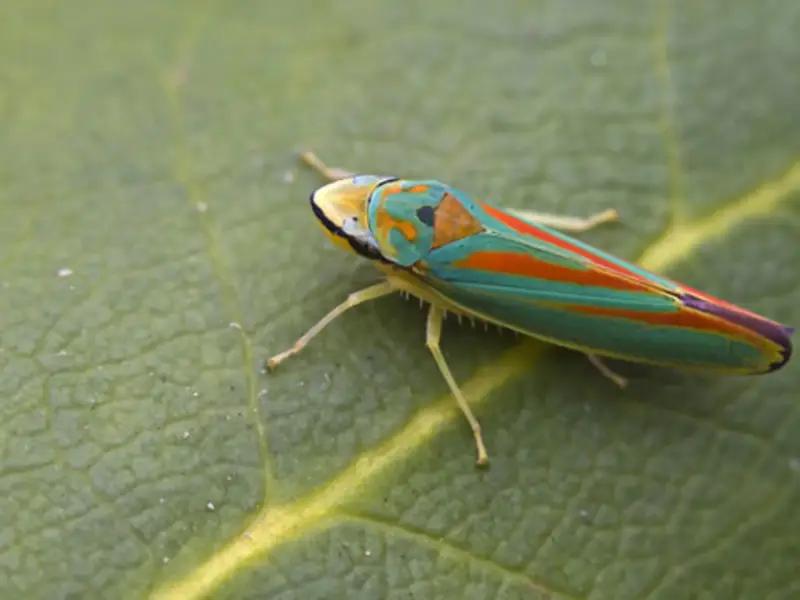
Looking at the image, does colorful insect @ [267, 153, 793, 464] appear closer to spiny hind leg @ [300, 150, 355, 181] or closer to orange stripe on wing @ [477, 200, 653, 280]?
orange stripe on wing @ [477, 200, 653, 280]

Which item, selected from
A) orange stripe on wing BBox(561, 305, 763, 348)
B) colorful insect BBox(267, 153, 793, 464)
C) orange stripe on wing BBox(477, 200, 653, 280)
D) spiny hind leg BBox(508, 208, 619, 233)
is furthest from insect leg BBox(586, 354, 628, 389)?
spiny hind leg BBox(508, 208, 619, 233)

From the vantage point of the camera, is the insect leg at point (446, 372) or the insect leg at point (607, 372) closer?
the insect leg at point (446, 372)

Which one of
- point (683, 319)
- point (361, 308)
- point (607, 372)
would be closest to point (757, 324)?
point (683, 319)

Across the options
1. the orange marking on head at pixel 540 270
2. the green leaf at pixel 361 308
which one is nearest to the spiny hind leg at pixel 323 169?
the green leaf at pixel 361 308

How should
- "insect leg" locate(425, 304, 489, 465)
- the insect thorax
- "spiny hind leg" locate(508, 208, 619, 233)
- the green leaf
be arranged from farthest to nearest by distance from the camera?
"spiny hind leg" locate(508, 208, 619, 233) < the insect thorax < "insect leg" locate(425, 304, 489, 465) < the green leaf

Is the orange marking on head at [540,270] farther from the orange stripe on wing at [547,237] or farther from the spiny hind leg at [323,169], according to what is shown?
the spiny hind leg at [323,169]

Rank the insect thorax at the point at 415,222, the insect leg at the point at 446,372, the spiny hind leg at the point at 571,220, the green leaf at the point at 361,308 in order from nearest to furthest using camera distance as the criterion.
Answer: the green leaf at the point at 361,308 < the insect leg at the point at 446,372 < the insect thorax at the point at 415,222 < the spiny hind leg at the point at 571,220

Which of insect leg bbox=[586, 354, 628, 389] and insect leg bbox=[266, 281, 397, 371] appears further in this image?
insect leg bbox=[586, 354, 628, 389]
